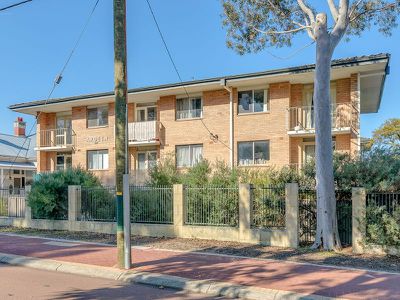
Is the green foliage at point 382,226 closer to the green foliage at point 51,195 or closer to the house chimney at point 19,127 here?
the green foliage at point 51,195

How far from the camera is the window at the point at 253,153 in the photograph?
22000mm

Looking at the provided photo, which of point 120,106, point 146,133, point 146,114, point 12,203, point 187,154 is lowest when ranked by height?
point 12,203

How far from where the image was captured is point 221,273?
863 centimetres

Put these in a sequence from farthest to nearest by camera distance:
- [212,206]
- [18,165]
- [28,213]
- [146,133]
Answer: [18,165] < [146,133] < [28,213] < [212,206]

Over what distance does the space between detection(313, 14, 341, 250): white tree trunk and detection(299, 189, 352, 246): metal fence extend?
30.2 inches

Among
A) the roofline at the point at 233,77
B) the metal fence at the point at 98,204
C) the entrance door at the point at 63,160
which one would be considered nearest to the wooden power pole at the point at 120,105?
the metal fence at the point at 98,204

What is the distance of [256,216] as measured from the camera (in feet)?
41.7

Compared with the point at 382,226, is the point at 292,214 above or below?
above

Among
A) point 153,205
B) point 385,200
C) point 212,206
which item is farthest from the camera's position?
point 153,205

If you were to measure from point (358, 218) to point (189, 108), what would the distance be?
1486 cm

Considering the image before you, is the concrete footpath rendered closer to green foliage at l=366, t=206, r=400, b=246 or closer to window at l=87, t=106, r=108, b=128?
green foliage at l=366, t=206, r=400, b=246

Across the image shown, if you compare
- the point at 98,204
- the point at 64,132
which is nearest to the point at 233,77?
the point at 98,204

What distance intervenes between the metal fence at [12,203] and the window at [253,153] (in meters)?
10.8

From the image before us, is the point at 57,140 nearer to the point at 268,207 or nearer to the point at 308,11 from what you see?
the point at 268,207
